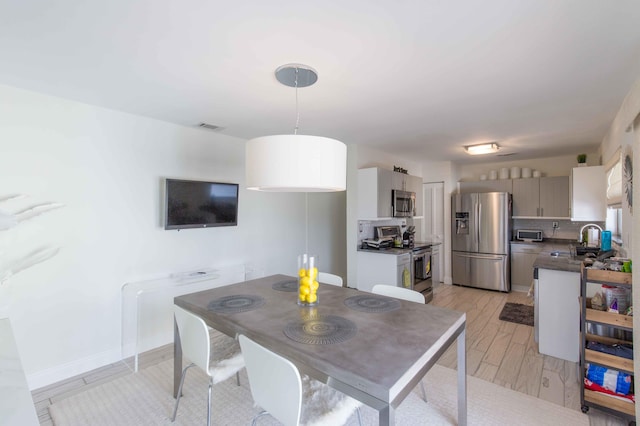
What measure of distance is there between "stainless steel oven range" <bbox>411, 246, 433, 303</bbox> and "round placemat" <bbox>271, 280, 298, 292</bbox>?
7.58 feet

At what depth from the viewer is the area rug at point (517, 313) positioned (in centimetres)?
383

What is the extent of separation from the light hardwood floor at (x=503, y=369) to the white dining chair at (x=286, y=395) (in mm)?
1419

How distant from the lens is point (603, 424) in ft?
6.53

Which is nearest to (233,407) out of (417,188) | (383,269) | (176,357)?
(176,357)

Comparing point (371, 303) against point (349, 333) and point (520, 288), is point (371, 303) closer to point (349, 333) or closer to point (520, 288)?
point (349, 333)

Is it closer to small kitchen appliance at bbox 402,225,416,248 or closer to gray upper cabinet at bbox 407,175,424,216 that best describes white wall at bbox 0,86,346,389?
small kitchen appliance at bbox 402,225,416,248

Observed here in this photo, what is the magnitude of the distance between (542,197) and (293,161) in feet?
17.5

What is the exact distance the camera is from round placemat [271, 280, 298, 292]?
2420 millimetres

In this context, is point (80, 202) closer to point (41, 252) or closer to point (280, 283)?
point (41, 252)

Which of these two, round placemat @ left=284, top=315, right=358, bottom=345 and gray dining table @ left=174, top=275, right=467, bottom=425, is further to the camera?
round placemat @ left=284, top=315, right=358, bottom=345

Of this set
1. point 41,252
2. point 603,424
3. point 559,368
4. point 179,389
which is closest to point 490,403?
point 603,424

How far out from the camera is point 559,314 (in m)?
2.85

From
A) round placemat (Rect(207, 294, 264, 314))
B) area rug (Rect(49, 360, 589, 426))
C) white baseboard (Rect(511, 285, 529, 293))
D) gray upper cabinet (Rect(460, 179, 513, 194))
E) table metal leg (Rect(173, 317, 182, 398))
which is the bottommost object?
area rug (Rect(49, 360, 589, 426))

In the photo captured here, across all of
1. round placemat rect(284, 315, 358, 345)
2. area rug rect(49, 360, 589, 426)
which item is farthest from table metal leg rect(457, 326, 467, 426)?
round placemat rect(284, 315, 358, 345)
